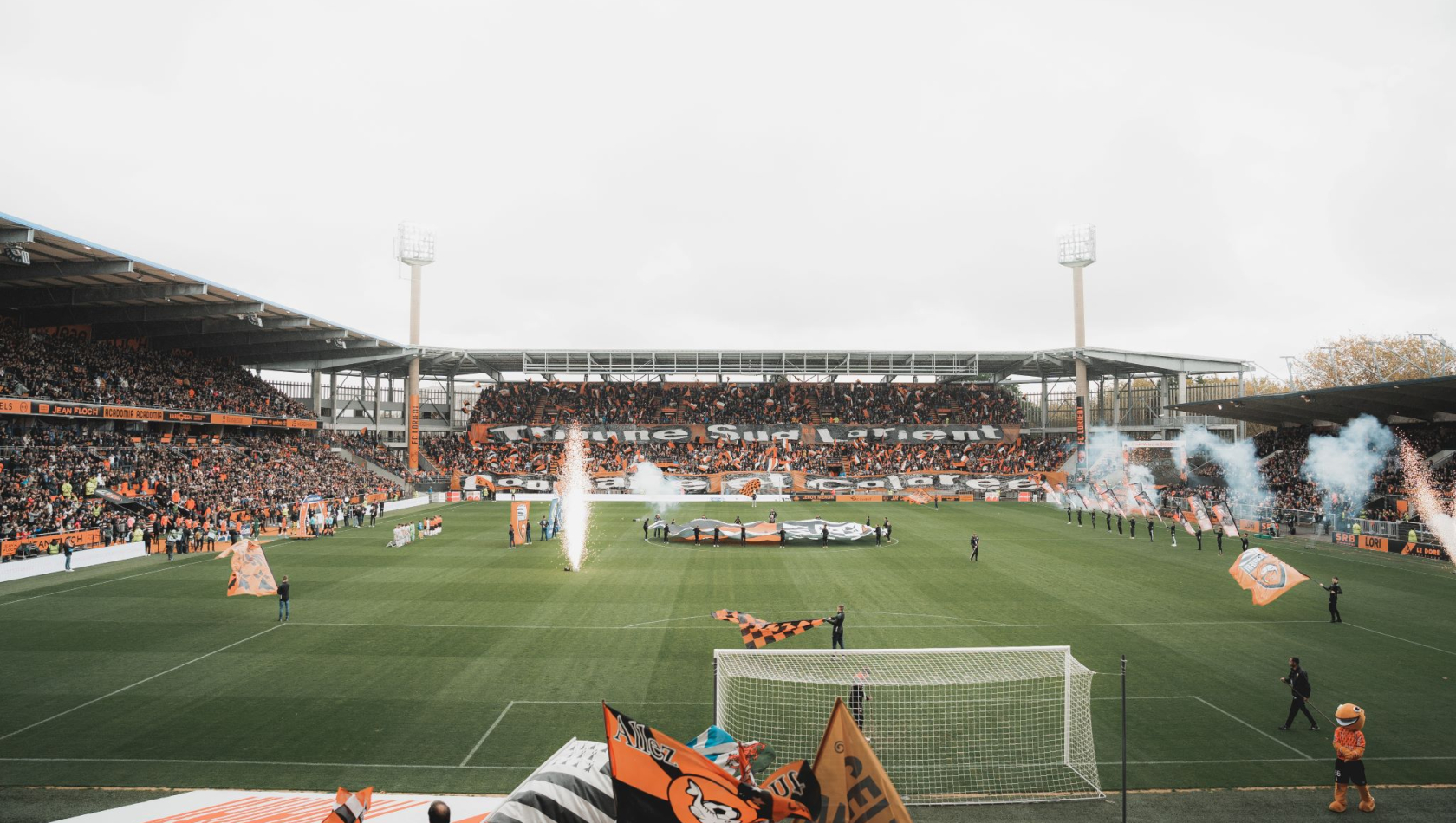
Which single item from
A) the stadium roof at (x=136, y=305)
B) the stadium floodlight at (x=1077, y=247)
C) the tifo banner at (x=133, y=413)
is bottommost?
the tifo banner at (x=133, y=413)

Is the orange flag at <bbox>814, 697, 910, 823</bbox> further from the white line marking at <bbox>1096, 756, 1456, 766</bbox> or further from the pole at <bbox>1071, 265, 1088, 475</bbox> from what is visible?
the pole at <bbox>1071, 265, 1088, 475</bbox>

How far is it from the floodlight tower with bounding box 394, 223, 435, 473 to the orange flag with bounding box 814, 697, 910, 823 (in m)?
60.0

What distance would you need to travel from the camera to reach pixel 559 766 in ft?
20.0

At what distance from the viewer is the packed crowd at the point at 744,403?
66.4 meters

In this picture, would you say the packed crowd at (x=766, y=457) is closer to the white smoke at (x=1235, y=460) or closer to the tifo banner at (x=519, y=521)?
the white smoke at (x=1235, y=460)

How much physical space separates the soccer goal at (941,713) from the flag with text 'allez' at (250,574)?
50.5ft

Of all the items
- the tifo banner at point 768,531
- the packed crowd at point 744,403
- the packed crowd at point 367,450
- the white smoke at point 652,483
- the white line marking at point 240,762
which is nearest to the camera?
the white line marking at point 240,762

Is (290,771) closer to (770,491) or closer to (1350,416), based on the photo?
(770,491)

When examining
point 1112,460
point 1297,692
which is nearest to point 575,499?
point 1112,460

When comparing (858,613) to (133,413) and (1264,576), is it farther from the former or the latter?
(133,413)

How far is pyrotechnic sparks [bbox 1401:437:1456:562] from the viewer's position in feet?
86.6

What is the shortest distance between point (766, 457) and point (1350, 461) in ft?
123

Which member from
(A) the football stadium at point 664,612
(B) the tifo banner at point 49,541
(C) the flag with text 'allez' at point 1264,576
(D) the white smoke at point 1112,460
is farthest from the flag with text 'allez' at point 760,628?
(D) the white smoke at point 1112,460

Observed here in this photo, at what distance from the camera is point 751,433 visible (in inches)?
2537
